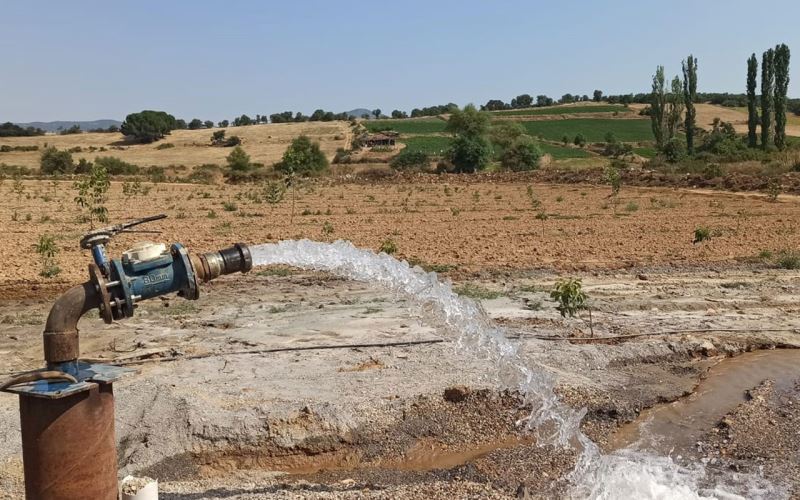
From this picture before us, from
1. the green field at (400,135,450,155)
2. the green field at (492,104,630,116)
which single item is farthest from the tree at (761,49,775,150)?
the green field at (492,104,630,116)

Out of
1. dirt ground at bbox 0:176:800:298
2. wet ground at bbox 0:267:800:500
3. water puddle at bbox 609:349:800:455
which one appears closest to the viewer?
wet ground at bbox 0:267:800:500

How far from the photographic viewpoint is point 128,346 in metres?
7.38

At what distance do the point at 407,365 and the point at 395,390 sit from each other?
2.14 feet

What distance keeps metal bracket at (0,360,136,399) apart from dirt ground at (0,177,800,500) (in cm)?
169

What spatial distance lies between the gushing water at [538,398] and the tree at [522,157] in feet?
143

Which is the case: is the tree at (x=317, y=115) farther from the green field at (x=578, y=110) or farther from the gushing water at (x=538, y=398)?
the gushing water at (x=538, y=398)

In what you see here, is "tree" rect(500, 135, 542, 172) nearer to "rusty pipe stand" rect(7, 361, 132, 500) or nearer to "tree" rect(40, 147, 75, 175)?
"tree" rect(40, 147, 75, 175)

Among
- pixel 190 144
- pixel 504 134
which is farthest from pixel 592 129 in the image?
pixel 190 144

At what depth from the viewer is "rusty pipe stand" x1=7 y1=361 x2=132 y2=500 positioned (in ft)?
9.12

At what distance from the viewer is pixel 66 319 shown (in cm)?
286

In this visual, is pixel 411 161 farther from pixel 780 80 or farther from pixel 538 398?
pixel 538 398

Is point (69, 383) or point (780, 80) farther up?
point (780, 80)

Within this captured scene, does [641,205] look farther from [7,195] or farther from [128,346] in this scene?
[7,195]

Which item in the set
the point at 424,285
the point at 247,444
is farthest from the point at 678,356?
the point at 247,444
